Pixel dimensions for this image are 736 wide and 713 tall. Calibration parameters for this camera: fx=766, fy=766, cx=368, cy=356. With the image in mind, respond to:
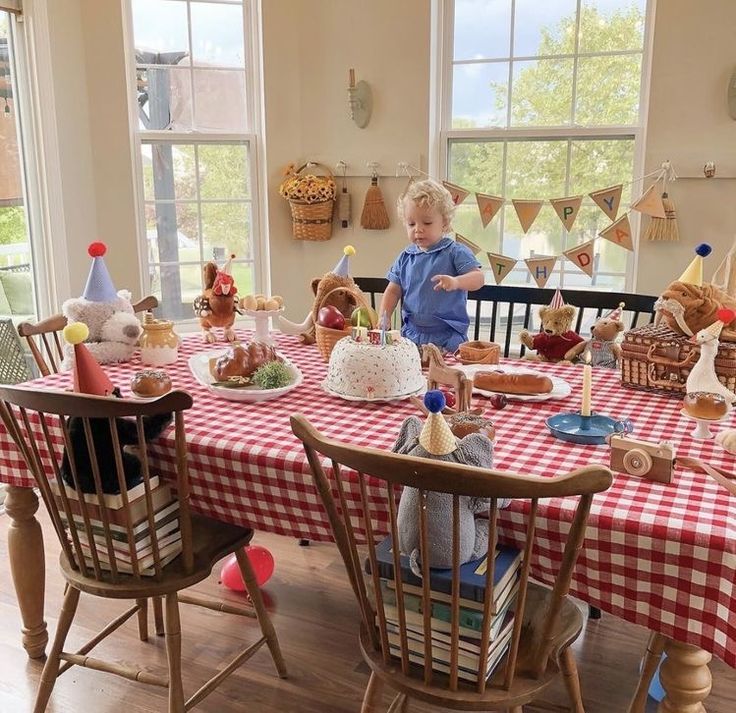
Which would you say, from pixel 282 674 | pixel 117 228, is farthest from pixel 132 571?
pixel 117 228

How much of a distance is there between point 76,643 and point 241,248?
227cm

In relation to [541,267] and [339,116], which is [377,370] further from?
[339,116]

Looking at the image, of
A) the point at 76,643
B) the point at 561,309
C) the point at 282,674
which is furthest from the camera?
the point at 561,309

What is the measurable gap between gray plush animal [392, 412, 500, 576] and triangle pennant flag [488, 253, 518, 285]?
2.33 metres

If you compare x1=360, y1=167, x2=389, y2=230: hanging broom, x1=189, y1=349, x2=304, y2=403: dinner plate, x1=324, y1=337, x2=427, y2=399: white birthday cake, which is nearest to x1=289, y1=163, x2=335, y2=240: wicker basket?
x1=360, y1=167, x2=389, y2=230: hanging broom

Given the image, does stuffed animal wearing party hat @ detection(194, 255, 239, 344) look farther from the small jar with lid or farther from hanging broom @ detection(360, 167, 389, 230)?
hanging broom @ detection(360, 167, 389, 230)

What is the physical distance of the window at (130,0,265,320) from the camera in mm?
3600

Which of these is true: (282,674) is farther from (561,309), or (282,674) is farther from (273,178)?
(273,178)

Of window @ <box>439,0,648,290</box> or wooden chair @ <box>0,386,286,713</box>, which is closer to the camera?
wooden chair @ <box>0,386,286,713</box>

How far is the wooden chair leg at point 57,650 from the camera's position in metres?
1.77

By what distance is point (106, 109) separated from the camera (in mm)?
3477

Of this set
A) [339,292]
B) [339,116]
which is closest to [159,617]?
[339,292]

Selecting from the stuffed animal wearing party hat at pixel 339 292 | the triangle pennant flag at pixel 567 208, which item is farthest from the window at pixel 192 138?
the triangle pennant flag at pixel 567 208

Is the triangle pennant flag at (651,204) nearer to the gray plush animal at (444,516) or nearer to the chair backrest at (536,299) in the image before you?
the chair backrest at (536,299)
